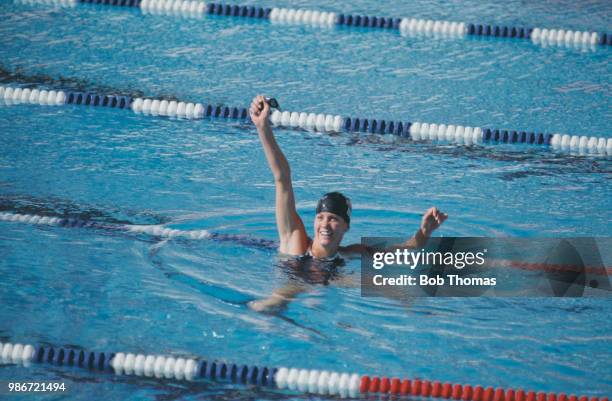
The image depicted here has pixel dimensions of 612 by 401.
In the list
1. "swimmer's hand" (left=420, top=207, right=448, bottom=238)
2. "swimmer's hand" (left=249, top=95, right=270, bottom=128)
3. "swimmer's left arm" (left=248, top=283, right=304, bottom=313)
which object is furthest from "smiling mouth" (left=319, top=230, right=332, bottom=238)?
"swimmer's hand" (left=249, top=95, right=270, bottom=128)

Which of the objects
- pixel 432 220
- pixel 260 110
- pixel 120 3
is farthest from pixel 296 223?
pixel 120 3

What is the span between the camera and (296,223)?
5.08 meters

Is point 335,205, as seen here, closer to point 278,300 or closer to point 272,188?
point 278,300

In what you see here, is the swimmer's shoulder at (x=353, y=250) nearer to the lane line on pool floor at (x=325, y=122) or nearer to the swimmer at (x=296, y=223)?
the swimmer at (x=296, y=223)

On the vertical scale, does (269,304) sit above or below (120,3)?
below

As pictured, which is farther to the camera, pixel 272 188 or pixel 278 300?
pixel 272 188

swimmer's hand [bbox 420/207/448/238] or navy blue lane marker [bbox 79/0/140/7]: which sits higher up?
navy blue lane marker [bbox 79/0/140/7]

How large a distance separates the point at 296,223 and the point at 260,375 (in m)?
1.07

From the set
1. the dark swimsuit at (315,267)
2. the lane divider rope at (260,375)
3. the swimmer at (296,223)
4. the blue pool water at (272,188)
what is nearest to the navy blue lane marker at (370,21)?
the blue pool water at (272,188)

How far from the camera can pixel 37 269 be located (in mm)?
5047

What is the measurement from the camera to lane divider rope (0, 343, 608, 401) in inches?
162

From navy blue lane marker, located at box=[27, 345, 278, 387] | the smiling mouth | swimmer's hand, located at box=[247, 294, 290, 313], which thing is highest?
the smiling mouth

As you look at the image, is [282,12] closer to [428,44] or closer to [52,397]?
[428,44]

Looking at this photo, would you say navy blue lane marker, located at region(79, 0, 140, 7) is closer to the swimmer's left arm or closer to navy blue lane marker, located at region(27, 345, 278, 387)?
the swimmer's left arm
